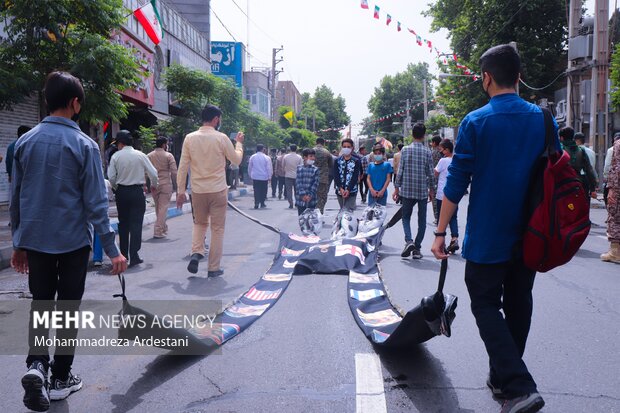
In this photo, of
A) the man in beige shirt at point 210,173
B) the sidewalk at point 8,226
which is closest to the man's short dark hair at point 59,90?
the man in beige shirt at point 210,173

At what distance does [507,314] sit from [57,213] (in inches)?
104

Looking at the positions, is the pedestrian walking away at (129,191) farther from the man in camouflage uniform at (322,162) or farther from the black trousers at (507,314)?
the man in camouflage uniform at (322,162)

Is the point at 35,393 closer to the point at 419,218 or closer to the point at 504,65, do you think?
the point at 504,65

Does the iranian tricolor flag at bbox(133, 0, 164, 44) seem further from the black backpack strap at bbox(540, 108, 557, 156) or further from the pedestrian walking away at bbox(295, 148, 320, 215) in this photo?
the black backpack strap at bbox(540, 108, 557, 156)

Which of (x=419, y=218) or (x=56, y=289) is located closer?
(x=56, y=289)

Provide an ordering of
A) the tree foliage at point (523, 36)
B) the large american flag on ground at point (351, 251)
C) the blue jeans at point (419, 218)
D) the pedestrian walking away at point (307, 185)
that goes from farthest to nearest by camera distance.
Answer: the tree foliage at point (523, 36) < the pedestrian walking away at point (307, 185) < the blue jeans at point (419, 218) < the large american flag on ground at point (351, 251)

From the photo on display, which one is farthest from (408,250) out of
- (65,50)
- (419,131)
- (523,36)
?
(523,36)

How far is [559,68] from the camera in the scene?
30.0m

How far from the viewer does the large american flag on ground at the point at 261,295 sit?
5668mm

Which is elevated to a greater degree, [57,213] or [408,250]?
[57,213]

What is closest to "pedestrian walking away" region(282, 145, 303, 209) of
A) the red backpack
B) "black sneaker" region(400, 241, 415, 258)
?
"black sneaker" region(400, 241, 415, 258)

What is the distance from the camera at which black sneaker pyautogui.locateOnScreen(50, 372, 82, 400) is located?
336 cm

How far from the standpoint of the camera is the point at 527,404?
2736 mm

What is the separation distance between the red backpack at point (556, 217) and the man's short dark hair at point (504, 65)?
48cm
